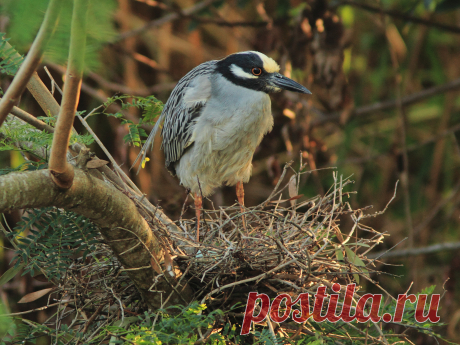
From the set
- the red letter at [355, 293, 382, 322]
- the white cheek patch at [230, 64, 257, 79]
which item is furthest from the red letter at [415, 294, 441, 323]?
the white cheek patch at [230, 64, 257, 79]

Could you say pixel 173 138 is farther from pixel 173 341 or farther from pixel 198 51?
pixel 198 51

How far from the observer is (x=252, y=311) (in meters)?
1.69

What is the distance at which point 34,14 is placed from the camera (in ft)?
2.75

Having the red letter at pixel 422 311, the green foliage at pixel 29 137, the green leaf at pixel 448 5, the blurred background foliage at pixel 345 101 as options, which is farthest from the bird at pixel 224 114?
the green leaf at pixel 448 5

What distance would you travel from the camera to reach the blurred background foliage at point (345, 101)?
3455mm

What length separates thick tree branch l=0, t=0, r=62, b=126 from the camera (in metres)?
0.86

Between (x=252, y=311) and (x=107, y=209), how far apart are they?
61 cm

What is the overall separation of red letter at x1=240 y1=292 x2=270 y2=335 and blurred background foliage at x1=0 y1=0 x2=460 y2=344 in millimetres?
1577

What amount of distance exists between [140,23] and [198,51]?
0.69 meters

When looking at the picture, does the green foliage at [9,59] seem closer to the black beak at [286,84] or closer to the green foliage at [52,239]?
the green foliage at [52,239]

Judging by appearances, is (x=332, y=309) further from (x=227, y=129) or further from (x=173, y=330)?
(x=227, y=129)

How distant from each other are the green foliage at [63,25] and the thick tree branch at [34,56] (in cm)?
1

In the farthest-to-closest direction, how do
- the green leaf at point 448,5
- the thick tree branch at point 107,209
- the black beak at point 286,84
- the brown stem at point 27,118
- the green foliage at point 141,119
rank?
the green leaf at point 448,5
the black beak at point 286,84
the green foliage at point 141,119
the brown stem at point 27,118
the thick tree branch at point 107,209

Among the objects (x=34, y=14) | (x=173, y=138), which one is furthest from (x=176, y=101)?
(x=34, y=14)
